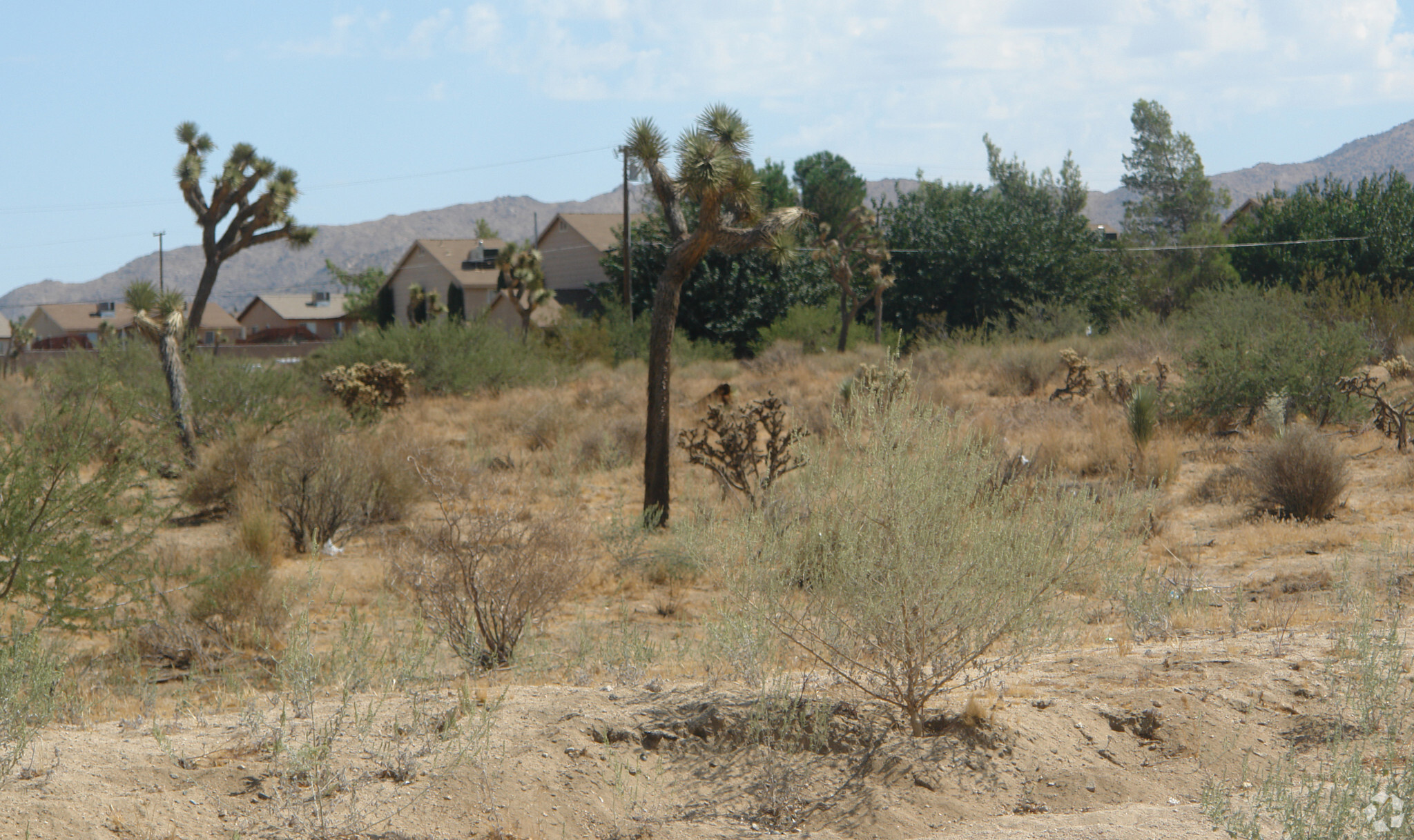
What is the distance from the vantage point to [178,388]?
16.7m

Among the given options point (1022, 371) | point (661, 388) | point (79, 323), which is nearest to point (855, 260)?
point (1022, 371)

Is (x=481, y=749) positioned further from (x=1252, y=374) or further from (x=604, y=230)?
(x=604, y=230)

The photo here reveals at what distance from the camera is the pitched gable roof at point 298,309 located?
8519 cm

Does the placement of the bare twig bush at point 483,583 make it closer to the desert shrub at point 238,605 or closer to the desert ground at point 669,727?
the desert ground at point 669,727

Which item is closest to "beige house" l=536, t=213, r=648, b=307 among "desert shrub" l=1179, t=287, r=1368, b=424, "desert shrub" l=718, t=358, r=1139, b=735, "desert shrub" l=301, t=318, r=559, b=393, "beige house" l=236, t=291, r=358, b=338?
"desert shrub" l=301, t=318, r=559, b=393

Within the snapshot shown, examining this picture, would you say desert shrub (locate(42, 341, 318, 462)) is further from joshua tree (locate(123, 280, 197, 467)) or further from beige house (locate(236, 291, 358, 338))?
beige house (locate(236, 291, 358, 338))

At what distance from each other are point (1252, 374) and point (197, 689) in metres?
15.5

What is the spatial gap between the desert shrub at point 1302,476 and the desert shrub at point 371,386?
14.4 meters

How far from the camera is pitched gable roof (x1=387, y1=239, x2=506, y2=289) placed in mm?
56781

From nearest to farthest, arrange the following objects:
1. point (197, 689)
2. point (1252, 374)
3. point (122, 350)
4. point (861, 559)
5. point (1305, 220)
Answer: point (861, 559) → point (197, 689) → point (1252, 374) → point (122, 350) → point (1305, 220)

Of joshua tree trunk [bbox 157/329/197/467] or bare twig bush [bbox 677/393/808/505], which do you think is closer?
bare twig bush [bbox 677/393/808/505]

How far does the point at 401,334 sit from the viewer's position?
89.7ft

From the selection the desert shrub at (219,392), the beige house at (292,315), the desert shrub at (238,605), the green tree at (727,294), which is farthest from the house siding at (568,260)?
the desert shrub at (238,605)

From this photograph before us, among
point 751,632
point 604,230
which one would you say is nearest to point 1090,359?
point 751,632
